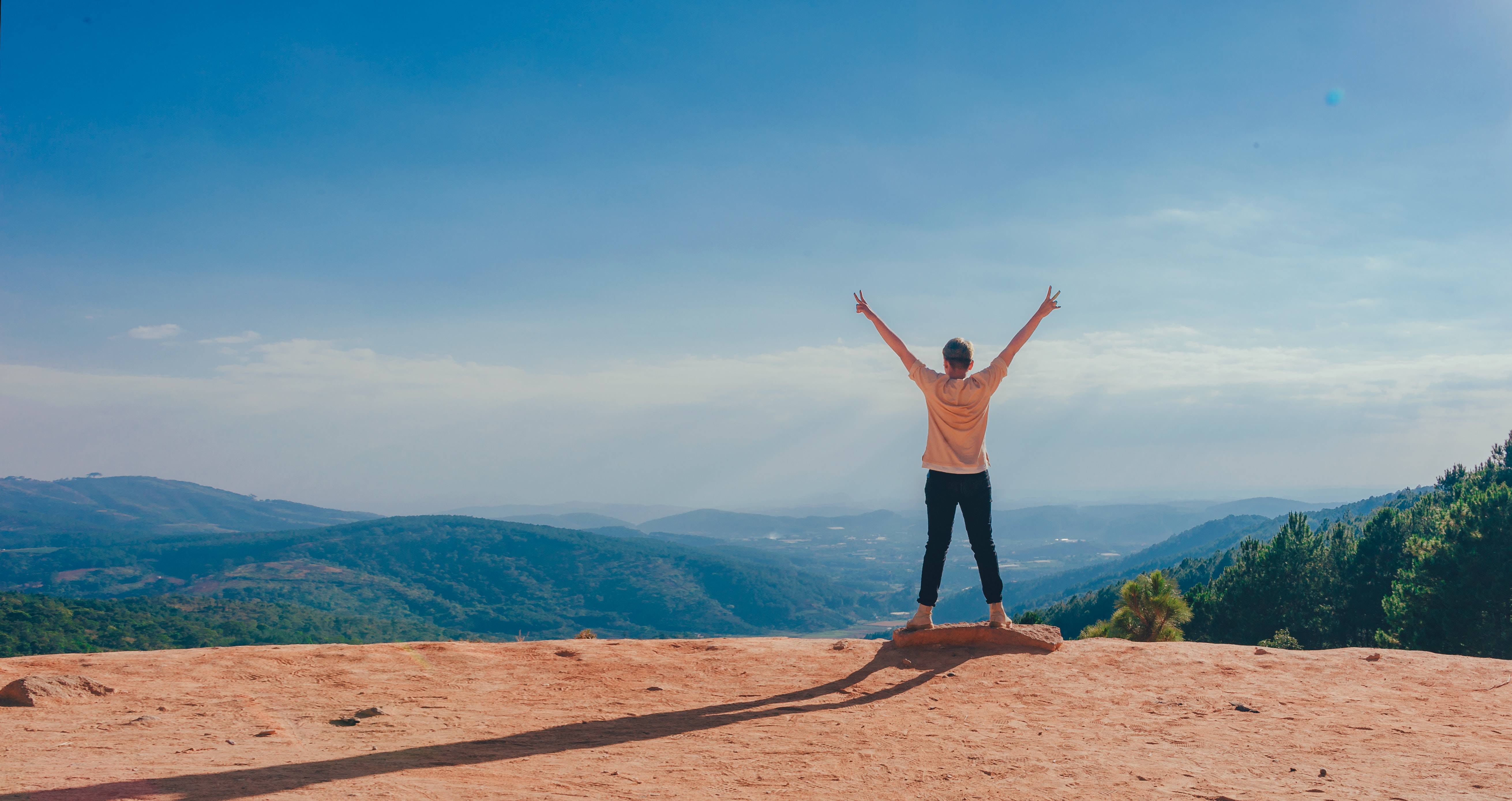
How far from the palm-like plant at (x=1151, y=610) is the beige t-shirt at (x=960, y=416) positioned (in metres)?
20.9

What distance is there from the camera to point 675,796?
4.25m

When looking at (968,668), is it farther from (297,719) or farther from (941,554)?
(297,719)

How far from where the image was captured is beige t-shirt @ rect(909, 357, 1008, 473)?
7.74 meters

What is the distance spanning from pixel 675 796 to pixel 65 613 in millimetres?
129023

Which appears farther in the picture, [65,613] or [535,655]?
[65,613]

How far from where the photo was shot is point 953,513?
8.00m

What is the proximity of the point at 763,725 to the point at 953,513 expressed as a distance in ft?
10.4

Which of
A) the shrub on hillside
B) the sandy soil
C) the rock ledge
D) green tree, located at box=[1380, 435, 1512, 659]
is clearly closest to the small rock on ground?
the sandy soil

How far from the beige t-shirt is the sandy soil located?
2027 mm

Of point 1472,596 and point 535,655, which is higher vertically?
point 535,655

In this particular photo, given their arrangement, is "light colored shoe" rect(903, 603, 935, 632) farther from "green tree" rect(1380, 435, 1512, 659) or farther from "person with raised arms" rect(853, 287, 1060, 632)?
"green tree" rect(1380, 435, 1512, 659)

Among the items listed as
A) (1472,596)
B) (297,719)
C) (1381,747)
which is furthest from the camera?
(1472,596)

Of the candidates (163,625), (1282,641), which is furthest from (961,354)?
(163,625)

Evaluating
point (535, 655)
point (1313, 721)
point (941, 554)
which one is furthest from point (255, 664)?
point (1313, 721)
